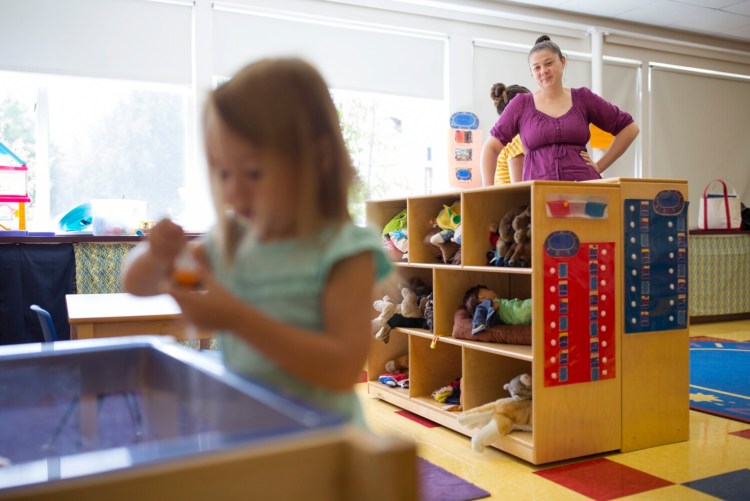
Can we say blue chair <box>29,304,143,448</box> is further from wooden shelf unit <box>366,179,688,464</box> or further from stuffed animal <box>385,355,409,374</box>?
stuffed animal <box>385,355,409,374</box>

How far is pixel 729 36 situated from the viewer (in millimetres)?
7355

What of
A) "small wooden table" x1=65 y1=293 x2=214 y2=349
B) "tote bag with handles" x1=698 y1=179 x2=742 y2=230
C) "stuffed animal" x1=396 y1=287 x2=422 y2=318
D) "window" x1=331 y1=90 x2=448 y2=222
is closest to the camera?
"small wooden table" x1=65 y1=293 x2=214 y2=349

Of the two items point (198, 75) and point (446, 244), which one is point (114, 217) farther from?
point (446, 244)

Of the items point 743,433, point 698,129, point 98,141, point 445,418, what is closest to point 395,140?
point 98,141

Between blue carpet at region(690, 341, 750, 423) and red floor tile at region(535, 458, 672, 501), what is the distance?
1.01m

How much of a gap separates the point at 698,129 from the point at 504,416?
5.64 meters

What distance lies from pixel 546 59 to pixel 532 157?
431 mm

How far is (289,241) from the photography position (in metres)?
0.83

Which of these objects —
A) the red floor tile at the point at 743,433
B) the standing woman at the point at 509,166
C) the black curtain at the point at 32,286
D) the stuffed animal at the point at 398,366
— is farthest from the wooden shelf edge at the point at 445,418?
the black curtain at the point at 32,286

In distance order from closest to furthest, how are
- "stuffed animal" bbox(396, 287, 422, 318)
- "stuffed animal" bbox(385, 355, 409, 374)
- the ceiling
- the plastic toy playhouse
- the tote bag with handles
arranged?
"stuffed animal" bbox(396, 287, 422, 318), "stuffed animal" bbox(385, 355, 409, 374), the plastic toy playhouse, the ceiling, the tote bag with handles

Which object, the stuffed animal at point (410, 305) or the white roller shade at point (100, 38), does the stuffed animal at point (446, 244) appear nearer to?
the stuffed animal at point (410, 305)

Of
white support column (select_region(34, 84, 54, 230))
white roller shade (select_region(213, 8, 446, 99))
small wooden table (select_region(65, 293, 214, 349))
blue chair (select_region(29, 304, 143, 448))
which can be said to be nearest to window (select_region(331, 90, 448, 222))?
white roller shade (select_region(213, 8, 446, 99))

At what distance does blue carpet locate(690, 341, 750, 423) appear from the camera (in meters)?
3.56

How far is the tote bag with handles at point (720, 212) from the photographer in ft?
22.7
